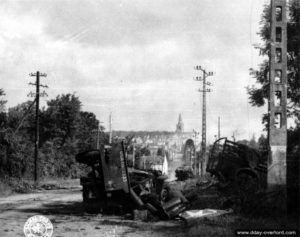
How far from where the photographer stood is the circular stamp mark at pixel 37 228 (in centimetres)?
935

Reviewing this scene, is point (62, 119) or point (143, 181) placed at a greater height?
point (62, 119)

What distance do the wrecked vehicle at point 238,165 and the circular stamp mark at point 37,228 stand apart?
6.86m

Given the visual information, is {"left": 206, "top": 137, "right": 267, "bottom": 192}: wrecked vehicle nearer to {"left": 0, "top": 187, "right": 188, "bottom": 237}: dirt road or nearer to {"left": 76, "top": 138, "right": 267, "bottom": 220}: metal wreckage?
{"left": 76, "top": 138, "right": 267, "bottom": 220}: metal wreckage

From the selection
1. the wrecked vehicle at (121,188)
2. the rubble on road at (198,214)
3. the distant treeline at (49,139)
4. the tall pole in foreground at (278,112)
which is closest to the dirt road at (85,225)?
the rubble on road at (198,214)

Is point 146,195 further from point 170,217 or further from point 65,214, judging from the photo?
point 65,214

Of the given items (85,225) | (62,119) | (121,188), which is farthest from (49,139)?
(85,225)

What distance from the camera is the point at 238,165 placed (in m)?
15.7

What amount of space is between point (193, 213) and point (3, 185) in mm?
17092

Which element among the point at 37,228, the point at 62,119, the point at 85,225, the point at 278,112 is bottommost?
the point at 85,225

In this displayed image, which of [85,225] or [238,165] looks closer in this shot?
[85,225]

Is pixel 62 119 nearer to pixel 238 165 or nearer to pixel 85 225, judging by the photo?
pixel 238 165

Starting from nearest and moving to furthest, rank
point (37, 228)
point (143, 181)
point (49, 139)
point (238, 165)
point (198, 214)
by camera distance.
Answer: point (37, 228) → point (198, 214) → point (143, 181) → point (238, 165) → point (49, 139)

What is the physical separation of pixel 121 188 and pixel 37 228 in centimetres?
380

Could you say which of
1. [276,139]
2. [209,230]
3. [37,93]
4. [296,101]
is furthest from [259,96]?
[209,230]
